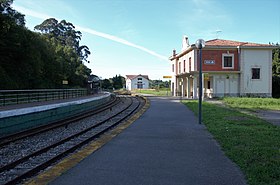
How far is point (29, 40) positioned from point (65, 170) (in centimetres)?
3580

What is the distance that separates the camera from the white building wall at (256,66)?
38.8 metres

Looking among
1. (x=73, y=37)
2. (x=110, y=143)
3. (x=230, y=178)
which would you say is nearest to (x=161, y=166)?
(x=230, y=178)

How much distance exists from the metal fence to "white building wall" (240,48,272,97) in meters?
21.6

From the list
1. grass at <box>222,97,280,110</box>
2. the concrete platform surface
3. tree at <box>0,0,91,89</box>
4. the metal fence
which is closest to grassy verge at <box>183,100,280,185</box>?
the concrete platform surface

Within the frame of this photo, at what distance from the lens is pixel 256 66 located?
3909 centimetres

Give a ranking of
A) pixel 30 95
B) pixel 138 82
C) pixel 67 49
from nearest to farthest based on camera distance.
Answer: pixel 30 95
pixel 67 49
pixel 138 82

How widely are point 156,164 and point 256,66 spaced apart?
36.0m

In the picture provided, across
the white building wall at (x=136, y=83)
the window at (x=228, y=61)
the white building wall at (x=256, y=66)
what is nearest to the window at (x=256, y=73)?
the white building wall at (x=256, y=66)

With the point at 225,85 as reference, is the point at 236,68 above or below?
above

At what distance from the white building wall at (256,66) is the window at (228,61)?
119 cm

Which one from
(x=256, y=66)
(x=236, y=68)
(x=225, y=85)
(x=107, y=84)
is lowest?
(x=225, y=85)

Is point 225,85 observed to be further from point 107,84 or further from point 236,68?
point 107,84

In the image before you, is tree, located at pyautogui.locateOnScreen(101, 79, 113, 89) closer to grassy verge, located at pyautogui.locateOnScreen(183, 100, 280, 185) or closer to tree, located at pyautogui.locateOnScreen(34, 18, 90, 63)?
tree, located at pyautogui.locateOnScreen(34, 18, 90, 63)

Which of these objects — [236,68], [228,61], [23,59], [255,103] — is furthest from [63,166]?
[236,68]
